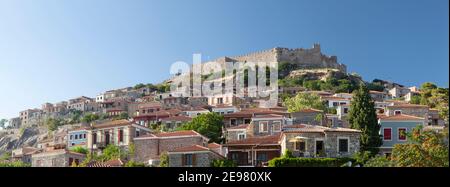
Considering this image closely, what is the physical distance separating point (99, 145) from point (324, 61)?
4908cm

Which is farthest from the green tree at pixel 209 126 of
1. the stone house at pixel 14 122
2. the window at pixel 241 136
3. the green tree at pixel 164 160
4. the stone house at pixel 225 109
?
the stone house at pixel 14 122

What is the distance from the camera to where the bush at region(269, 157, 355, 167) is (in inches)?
857

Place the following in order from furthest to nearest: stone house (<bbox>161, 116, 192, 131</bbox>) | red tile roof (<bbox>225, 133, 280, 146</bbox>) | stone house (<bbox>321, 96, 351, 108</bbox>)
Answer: stone house (<bbox>321, 96, 351, 108</bbox>), stone house (<bbox>161, 116, 192, 131</bbox>), red tile roof (<bbox>225, 133, 280, 146</bbox>)

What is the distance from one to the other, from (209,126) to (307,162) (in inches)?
393

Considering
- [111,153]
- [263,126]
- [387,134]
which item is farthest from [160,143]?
[387,134]

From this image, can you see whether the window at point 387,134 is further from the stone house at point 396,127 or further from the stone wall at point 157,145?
the stone wall at point 157,145

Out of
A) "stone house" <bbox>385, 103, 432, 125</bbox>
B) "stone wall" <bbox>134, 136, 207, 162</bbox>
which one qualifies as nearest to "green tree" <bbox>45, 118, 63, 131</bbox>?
"stone house" <bbox>385, 103, 432, 125</bbox>

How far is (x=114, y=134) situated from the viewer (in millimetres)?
33688

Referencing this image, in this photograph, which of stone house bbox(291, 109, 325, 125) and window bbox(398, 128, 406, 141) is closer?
window bbox(398, 128, 406, 141)

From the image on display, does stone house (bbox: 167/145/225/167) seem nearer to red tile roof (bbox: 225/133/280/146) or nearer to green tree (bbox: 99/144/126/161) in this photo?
red tile roof (bbox: 225/133/280/146)

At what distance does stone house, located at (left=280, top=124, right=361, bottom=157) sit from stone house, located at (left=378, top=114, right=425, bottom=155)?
376 centimetres

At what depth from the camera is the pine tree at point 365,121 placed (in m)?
26.2
